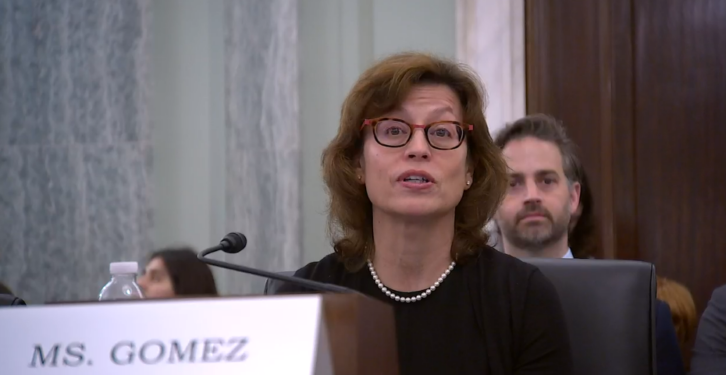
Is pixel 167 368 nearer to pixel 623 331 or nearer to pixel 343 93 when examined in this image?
pixel 623 331

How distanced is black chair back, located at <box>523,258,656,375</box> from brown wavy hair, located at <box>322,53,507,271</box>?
218mm

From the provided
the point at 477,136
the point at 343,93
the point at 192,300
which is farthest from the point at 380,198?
the point at 343,93

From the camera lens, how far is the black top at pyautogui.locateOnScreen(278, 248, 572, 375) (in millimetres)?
1456

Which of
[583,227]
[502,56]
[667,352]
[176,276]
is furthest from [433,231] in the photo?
[502,56]

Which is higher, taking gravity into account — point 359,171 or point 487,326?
point 359,171

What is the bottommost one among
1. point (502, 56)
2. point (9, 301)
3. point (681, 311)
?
point (681, 311)

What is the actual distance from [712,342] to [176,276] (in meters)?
1.60

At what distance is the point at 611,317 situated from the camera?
148 centimetres

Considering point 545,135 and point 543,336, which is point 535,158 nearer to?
point 545,135

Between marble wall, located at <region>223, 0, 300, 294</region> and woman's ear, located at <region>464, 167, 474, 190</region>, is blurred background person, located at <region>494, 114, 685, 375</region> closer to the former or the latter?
woman's ear, located at <region>464, 167, 474, 190</region>

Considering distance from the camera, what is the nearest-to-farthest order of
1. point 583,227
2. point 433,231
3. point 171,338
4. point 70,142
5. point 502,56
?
point 171,338
point 433,231
point 583,227
point 502,56
point 70,142

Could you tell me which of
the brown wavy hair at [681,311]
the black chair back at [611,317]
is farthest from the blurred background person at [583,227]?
the black chair back at [611,317]

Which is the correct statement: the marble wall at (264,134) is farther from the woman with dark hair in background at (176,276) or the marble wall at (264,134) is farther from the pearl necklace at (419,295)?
the pearl necklace at (419,295)

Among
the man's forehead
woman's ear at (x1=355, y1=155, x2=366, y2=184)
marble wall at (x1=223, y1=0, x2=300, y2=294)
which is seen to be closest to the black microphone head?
woman's ear at (x1=355, y1=155, x2=366, y2=184)
